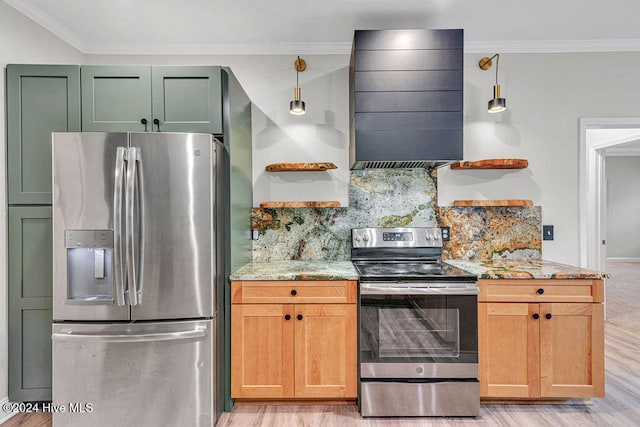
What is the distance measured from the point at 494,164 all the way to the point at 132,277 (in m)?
2.64

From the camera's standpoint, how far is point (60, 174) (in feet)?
6.36

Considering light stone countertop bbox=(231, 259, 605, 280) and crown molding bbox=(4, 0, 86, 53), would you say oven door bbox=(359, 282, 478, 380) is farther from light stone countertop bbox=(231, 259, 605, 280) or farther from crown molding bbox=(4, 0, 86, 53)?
crown molding bbox=(4, 0, 86, 53)

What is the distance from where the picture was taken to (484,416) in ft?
7.07

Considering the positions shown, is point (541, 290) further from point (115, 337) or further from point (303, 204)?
point (115, 337)

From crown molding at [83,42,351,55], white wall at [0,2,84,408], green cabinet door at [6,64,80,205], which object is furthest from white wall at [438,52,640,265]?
white wall at [0,2,84,408]

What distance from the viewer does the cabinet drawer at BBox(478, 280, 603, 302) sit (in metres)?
2.16

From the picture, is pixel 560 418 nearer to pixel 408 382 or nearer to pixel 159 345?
pixel 408 382

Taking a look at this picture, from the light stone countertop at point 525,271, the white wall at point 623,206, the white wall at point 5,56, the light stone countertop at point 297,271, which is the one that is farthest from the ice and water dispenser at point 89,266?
the white wall at point 623,206

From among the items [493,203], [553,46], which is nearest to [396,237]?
Answer: [493,203]

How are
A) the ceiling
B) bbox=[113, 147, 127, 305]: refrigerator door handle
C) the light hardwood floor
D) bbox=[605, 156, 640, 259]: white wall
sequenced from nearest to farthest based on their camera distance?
bbox=[113, 147, 127, 305]: refrigerator door handle → the light hardwood floor → the ceiling → bbox=[605, 156, 640, 259]: white wall

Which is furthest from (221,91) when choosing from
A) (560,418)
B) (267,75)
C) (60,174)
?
(560,418)

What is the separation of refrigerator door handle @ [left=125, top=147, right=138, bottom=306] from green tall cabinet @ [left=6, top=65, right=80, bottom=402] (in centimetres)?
66

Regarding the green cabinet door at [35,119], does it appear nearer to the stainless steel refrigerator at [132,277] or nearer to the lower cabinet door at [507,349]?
the stainless steel refrigerator at [132,277]

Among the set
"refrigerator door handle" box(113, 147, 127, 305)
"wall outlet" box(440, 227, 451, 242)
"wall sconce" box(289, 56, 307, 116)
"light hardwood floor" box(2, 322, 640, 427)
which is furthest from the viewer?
"wall outlet" box(440, 227, 451, 242)
